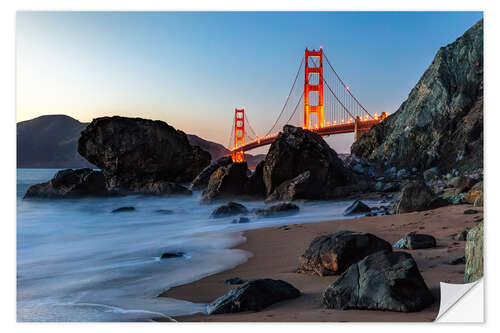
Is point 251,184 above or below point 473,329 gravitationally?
above

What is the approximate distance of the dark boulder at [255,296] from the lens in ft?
8.52

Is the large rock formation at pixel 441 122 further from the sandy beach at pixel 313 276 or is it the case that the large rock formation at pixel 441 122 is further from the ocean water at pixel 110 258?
the ocean water at pixel 110 258

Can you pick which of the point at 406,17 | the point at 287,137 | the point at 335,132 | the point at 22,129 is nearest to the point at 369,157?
the point at 335,132

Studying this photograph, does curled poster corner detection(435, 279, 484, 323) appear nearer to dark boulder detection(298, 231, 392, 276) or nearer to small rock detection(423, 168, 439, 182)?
dark boulder detection(298, 231, 392, 276)

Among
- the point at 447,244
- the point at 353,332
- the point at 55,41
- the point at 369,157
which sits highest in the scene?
the point at 55,41

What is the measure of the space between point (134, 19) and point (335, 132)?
962cm

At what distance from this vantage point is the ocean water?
126 inches

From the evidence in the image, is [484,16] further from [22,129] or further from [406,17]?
[22,129]

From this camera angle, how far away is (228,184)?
992cm

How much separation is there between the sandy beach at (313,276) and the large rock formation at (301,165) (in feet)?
11.9

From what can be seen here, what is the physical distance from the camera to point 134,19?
4.56 m

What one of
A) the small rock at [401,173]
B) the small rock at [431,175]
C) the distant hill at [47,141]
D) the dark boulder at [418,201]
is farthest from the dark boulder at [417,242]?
the small rock at [401,173]

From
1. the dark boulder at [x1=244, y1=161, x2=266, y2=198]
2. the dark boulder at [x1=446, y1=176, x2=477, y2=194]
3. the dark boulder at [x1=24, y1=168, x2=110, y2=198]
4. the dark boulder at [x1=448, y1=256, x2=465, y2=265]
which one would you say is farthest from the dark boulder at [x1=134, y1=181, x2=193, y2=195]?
the dark boulder at [x1=448, y1=256, x2=465, y2=265]

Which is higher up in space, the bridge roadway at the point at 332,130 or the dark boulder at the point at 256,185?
the bridge roadway at the point at 332,130
